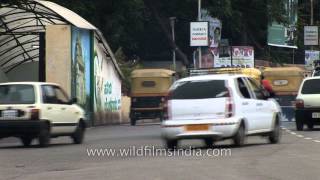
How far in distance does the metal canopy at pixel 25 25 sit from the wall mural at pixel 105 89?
2.80 metres

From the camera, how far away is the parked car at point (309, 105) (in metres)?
26.1

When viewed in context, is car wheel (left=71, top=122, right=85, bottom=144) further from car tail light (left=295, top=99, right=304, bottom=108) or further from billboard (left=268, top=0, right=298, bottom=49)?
billboard (left=268, top=0, right=298, bottom=49)

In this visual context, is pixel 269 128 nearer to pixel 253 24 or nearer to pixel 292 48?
pixel 253 24

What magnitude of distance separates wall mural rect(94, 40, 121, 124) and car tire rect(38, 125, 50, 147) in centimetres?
1572

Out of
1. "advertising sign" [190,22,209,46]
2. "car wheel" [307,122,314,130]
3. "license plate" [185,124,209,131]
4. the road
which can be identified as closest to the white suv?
the road

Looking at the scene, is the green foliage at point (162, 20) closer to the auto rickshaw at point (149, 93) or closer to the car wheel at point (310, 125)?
the auto rickshaw at point (149, 93)

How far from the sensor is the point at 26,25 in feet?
115

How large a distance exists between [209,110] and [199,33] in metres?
28.1

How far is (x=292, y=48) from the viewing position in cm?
7400

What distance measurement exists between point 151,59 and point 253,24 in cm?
1140

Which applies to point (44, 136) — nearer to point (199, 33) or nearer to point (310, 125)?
point (310, 125)

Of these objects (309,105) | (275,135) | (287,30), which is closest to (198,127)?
(275,135)

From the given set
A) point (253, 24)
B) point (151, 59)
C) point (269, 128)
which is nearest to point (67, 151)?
point (269, 128)

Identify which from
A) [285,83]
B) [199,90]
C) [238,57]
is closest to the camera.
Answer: [199,90]
